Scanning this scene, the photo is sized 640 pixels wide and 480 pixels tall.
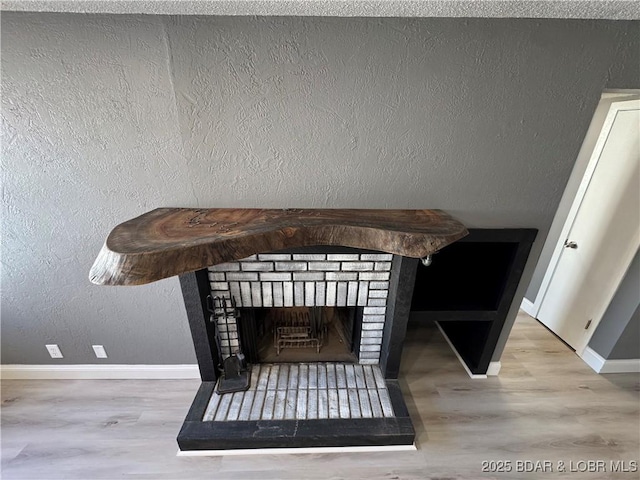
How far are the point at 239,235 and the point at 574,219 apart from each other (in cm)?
252

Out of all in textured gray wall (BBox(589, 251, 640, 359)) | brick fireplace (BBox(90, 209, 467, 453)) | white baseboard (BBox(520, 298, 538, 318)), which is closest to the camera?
brick fireplace (BBox(90, 209, 467, 453))

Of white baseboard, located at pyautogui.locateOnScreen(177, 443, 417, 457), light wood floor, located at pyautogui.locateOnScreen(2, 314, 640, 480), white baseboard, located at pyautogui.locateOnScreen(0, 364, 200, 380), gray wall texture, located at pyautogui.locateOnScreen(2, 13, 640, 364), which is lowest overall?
light wood floor, located at pyautogui.locateOnScreen(2, 314, 640, 480)

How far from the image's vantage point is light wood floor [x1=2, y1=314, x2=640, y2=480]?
1421 mm

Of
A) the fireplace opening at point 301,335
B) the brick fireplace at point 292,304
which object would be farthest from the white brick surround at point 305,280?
the fireplace opening at point 301,335

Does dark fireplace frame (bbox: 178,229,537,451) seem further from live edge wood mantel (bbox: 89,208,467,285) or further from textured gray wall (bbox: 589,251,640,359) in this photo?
textured gray wall (bbox: 589,251,640,359)

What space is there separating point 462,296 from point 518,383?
2.42ft

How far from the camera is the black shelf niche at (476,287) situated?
156cm

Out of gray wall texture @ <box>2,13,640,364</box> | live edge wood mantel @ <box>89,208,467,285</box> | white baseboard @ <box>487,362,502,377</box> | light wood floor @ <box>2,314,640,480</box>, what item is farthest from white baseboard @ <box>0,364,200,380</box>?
white baseboard @ <box>487,362,502,377</box>

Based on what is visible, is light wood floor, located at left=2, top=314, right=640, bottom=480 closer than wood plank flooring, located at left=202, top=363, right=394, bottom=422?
Yes

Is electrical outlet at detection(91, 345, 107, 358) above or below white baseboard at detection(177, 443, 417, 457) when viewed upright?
above

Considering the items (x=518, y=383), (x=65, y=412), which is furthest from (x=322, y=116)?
(x=65, y=412)

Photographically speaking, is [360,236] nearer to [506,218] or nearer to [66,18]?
[506,218]

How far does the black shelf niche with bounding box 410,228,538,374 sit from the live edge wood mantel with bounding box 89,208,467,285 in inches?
19.1

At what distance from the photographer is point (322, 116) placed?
129cm
